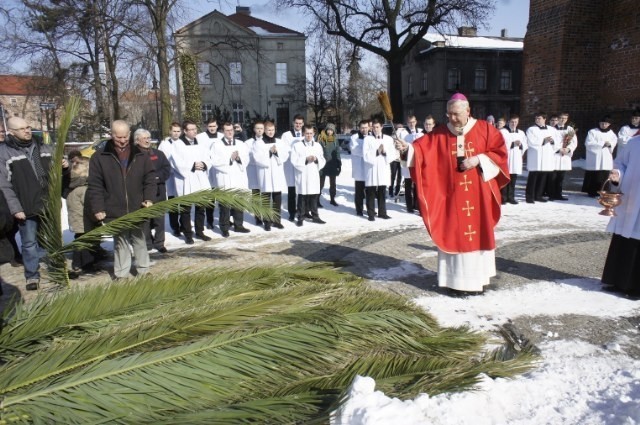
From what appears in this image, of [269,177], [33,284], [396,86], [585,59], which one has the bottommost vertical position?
[33,284]

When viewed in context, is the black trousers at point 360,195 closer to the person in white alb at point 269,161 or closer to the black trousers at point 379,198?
the black trousers at point 379,198

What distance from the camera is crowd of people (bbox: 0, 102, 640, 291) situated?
480cm

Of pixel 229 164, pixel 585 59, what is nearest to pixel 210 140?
pixel 229 164

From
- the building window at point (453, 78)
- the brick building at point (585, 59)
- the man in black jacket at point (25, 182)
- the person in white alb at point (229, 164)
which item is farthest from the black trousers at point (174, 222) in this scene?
the building window at point (453, 78)

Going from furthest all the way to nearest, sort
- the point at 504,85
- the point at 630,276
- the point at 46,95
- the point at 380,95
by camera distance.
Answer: the point at 504,85, the point at 46,95, the point at 380,95, the point at 630,276

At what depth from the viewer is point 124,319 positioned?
2.26 metres

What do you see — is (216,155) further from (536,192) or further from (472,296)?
(536,192)

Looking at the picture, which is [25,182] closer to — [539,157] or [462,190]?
[462,190]

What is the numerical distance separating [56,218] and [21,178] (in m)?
2.72

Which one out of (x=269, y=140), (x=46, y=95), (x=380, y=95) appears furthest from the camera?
(x=46, y=95)

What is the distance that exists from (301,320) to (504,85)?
43108 millimetres

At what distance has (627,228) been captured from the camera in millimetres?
4562

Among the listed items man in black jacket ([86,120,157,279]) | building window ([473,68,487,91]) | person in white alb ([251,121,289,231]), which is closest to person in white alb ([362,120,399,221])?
person in white alb ([251,121,289,231])

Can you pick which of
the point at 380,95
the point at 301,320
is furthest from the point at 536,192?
the point at 301,320
